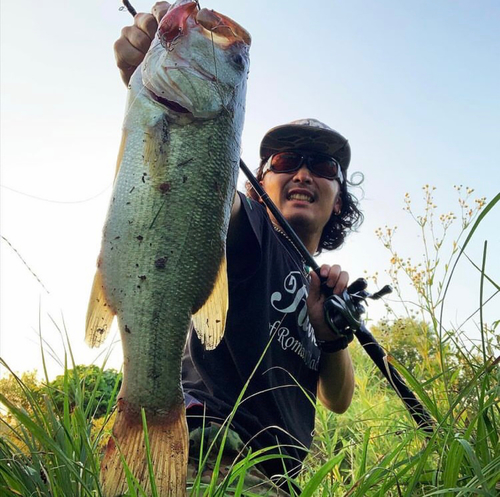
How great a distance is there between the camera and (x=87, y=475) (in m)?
1.49

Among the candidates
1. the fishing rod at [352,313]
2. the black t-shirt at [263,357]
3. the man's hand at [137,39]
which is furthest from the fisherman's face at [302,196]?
the man's hand at [137,39]

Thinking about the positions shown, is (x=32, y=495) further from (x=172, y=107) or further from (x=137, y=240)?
(x=172, y=107)

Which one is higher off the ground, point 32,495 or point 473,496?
point 32,495

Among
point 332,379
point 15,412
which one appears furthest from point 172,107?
point 332,379

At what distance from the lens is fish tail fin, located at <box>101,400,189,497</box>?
4.65 ft

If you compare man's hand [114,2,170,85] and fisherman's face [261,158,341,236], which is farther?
fisherman's face [261,158,341,236]

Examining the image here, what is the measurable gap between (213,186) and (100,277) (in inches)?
19.2

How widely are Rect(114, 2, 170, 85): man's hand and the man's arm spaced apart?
1.42 m

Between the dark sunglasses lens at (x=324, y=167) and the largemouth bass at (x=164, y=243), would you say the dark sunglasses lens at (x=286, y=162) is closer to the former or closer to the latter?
the dark sunglasses lens at (x=324, y=167)

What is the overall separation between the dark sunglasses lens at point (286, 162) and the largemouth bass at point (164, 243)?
195 cm

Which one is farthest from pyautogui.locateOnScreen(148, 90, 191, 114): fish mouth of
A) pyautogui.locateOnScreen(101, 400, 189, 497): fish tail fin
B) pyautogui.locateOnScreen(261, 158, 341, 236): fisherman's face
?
pyautogui.locateOnScreen(261, 158, 341, 236): fisherman's face

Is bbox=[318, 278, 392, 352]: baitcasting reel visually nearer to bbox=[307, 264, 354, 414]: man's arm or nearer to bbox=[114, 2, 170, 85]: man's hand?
bbox=[307, 264, 354, 414]: man's arm

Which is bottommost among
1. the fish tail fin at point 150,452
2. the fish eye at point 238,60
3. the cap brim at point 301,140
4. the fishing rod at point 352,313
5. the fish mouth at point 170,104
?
the fish tail fin at point 150,452

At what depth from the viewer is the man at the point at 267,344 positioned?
2.30 meters
